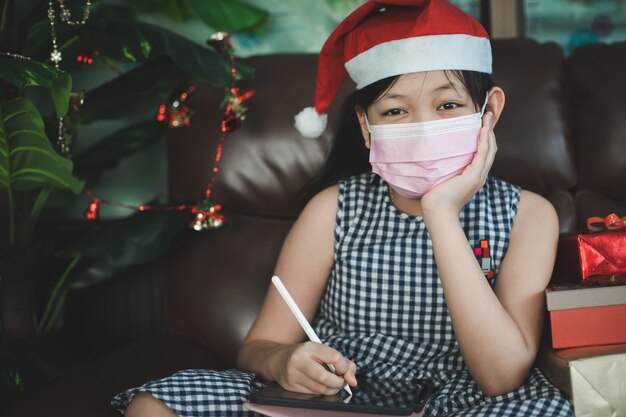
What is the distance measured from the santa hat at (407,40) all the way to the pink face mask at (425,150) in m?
0.10

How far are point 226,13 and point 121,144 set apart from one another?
452 millimetres

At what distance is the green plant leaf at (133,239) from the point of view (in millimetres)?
1560

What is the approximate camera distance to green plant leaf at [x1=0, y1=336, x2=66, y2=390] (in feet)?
4.21

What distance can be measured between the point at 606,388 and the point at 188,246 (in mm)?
968

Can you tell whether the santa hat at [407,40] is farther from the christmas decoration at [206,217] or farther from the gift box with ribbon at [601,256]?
the christmas decoration at [206,217]

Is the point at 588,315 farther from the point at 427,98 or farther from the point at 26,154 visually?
the point at 26,154

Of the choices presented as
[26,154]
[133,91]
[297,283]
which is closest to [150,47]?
[133,91]

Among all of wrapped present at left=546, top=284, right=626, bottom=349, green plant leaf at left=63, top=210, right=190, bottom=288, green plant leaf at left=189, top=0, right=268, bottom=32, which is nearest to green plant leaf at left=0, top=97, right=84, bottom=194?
green plant leaf at left=63, top=210, right=190, bottom=288

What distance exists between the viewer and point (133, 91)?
1567 mm

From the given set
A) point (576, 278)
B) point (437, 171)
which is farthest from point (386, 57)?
point (576, 278)

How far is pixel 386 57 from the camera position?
48.3 inches

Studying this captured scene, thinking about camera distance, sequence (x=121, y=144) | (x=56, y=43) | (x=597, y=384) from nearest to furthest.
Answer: (x=597, y=384), (x=56, y=43), (x=121, y=144)

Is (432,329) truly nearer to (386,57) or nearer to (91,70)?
(386,57)

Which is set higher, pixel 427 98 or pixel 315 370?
pixel 427 98
